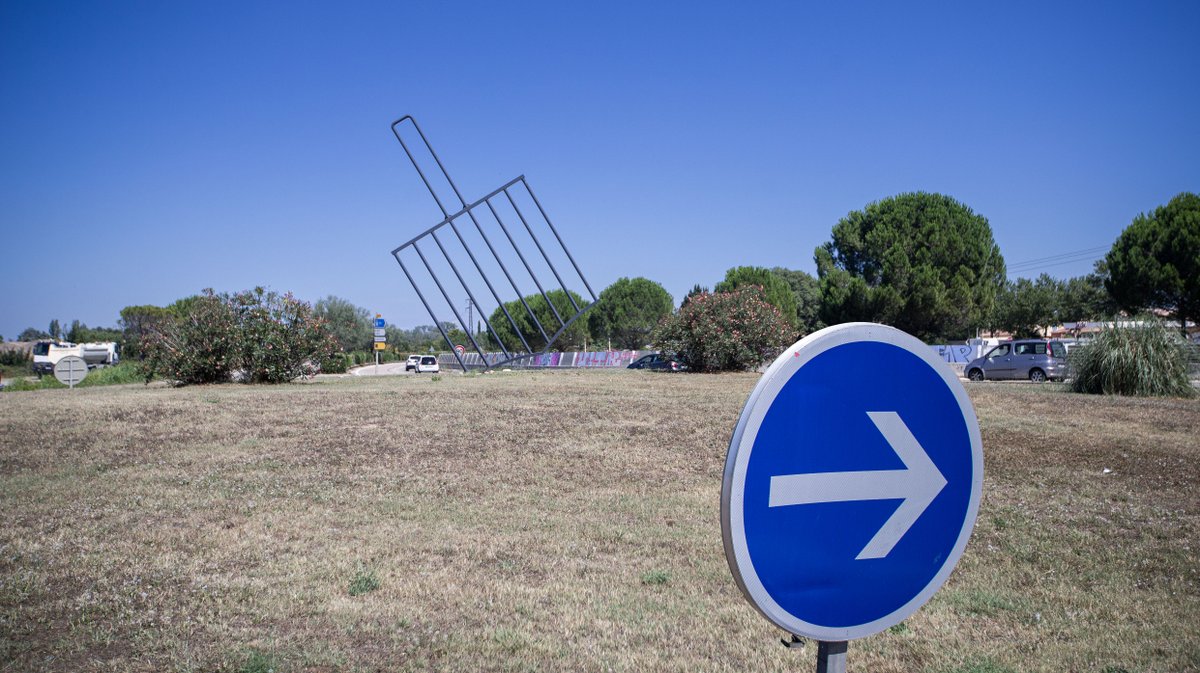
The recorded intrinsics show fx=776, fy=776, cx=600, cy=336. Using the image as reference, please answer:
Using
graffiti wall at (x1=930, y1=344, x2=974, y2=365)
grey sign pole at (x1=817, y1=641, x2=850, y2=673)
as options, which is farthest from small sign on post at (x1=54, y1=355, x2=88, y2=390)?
graffiti wall at (x1=930, y1=344, x2=974, y2=365)

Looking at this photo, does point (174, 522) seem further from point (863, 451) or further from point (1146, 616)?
point (1146, 616)

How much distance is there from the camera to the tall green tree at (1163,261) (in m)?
43.6

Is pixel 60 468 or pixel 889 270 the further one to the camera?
pixel 889 270

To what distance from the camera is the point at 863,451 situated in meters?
1.65

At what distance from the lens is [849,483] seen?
1.63 metres

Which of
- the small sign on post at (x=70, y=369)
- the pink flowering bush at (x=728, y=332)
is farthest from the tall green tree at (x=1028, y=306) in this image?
the small sign on post at (x=70, y=369)

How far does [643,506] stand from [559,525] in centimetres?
Answer: 102

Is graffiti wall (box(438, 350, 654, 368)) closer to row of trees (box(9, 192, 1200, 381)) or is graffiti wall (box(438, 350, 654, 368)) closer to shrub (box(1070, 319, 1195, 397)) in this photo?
row of trees (box(9, 192, 1200, 381))

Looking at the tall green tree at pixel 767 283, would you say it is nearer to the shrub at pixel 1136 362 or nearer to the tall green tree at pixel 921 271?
the tall green tree at pixel 921 271

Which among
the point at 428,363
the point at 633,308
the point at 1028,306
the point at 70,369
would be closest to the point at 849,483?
the point at 70,369

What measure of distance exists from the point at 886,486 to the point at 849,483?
0.10 meters

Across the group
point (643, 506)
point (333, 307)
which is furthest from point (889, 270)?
point (643, 506)

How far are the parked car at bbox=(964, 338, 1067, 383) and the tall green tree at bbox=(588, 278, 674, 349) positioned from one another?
56.2m

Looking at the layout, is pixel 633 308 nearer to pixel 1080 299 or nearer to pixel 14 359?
pixel 1080 299
